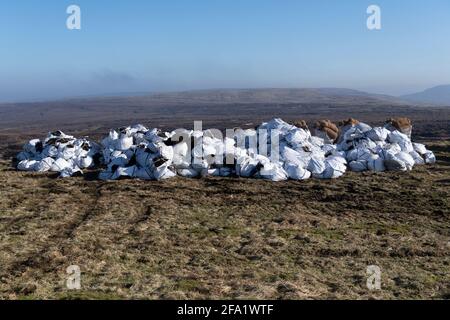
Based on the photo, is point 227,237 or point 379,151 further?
point 379,151

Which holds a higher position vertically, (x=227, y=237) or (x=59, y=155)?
(x=59, y=155)

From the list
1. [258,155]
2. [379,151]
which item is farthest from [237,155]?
[379,151]

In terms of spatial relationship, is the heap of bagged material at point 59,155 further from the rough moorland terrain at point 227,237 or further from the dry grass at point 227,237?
the rough moorland terrain at point 227,237

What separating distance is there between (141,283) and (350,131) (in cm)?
1247

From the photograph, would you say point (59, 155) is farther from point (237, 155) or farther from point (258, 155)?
point (258, 155)

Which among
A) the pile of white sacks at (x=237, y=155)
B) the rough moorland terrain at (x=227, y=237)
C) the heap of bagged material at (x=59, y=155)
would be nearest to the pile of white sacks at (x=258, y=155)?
the pile of white sacks at (x=237, y=155)

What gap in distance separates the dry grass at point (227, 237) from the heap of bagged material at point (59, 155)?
1123 mm

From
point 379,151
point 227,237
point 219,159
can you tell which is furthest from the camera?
point 379,151

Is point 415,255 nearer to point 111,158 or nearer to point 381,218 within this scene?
point 381,218

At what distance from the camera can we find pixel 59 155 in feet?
56.9

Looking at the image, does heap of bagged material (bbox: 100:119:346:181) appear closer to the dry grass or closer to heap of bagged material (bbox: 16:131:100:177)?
the dry grass

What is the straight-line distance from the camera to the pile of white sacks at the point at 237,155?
15398 millimetres

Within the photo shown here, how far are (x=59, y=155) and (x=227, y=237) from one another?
32.3 feet
